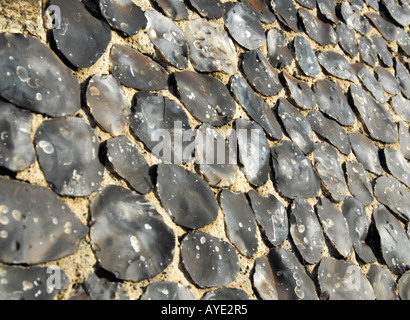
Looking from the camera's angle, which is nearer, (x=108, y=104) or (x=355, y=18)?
(x=108, y=104)

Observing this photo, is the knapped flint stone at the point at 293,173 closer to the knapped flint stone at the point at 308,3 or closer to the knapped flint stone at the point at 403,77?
the knapped flint stone at the point at 308,3

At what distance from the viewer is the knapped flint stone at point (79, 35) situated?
1082 millimetres

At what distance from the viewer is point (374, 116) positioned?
2029 millimetres

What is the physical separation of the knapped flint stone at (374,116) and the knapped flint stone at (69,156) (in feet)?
4.15

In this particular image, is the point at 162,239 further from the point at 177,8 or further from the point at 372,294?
the point at 372,294

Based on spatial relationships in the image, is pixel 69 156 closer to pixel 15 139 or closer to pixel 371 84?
pixel 15 139

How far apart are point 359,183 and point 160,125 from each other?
890 millimetres

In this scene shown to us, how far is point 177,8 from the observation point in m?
1.41

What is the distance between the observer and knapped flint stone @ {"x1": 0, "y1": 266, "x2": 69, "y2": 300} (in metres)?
0.83

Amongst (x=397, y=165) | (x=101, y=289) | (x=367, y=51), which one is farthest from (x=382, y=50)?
(x=101, y=289)

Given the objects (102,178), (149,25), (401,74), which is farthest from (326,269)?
(401,74)

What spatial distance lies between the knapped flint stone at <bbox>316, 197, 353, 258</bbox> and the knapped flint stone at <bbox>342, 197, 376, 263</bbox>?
3cm

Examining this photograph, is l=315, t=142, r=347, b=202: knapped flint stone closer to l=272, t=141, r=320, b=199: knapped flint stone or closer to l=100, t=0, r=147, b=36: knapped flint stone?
l=272, t=141, r=320, b=199: knapped flint stone

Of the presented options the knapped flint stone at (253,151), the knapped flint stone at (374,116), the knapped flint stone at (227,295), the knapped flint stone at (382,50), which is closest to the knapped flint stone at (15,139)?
the knapped flint stone at (227,295)
